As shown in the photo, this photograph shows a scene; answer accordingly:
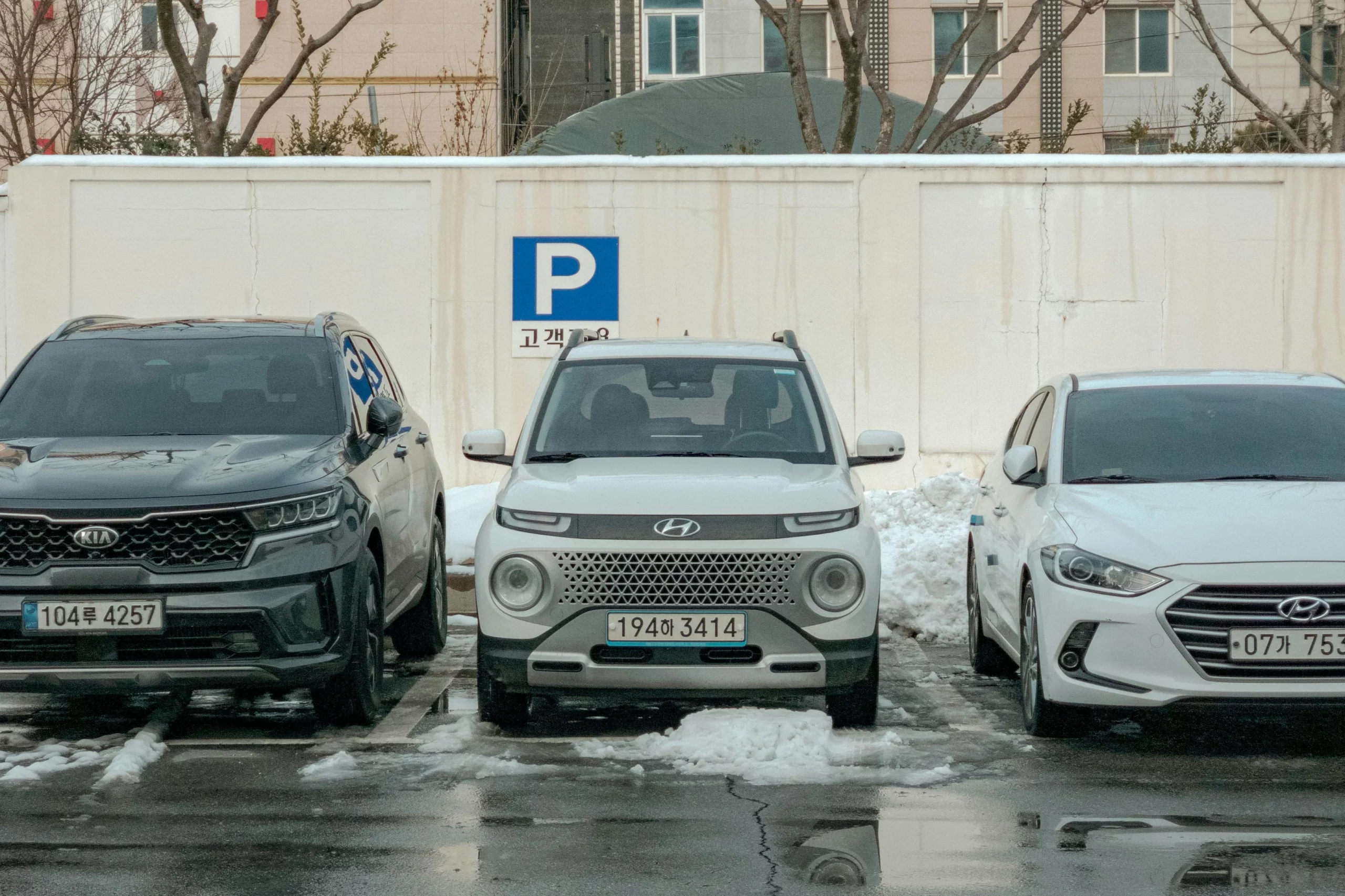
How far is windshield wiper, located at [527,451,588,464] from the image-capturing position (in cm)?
778

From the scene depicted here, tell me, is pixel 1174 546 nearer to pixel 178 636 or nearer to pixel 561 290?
pixel 178 636

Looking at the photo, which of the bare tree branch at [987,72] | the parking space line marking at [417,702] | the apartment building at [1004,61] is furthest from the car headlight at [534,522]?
the apartment building at [1004,61]

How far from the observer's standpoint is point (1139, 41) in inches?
1631

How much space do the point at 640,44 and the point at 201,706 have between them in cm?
3511

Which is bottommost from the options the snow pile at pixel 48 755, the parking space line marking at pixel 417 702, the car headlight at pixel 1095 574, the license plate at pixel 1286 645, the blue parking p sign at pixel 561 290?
the parking space line marking at pixel 417 702

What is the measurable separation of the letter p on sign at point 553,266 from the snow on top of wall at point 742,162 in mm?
693

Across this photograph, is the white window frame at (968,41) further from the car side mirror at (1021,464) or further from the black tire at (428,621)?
the car side mirror at (1021,464)

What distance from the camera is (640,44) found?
41.5 meters

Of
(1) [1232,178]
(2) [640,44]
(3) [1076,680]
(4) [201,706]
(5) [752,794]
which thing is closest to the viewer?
(5) [752,794]

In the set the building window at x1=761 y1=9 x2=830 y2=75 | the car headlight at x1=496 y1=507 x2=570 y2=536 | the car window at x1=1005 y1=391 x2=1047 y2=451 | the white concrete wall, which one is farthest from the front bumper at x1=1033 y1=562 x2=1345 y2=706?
the building window at x1=761 y1=9 x2=830 y2=75

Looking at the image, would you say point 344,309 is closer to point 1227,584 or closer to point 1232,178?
point 1232,178

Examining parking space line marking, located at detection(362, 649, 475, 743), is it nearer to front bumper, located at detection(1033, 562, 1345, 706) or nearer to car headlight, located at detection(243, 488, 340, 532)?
car headlight, located at detection(243, 488, 340, 532)

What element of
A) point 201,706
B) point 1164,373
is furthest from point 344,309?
point 1164,373

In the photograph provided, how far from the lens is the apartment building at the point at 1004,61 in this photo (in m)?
40.7
